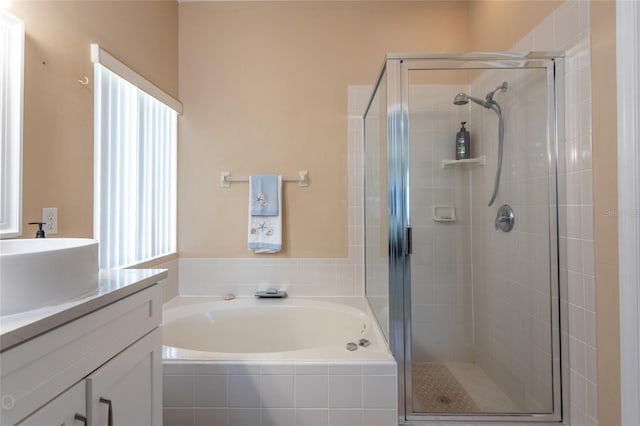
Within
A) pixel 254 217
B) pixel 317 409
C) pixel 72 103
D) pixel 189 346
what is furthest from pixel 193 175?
pixel 317 409

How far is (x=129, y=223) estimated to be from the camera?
69.2 inches

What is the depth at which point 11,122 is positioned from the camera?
1082mm

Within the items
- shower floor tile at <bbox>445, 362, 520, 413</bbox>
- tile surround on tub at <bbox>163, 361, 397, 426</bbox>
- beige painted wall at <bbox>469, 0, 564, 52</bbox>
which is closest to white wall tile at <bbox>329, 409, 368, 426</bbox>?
tile surround on tub at <bbox>163, 361, 397, 426</bbox>

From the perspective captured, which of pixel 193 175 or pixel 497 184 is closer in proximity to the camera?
pixel 497 184

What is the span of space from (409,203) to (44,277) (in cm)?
131

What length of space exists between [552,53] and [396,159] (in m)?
0.81

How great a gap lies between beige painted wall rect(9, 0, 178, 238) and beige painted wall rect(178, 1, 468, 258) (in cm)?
65

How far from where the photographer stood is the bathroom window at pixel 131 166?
60.6 inches

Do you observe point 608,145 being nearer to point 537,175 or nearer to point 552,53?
point 537,175

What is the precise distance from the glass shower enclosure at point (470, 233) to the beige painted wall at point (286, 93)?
546 mm

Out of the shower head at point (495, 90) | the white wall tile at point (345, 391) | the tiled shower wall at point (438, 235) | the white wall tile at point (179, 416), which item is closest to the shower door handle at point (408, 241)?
the tiled shower wall at point (438, 235)

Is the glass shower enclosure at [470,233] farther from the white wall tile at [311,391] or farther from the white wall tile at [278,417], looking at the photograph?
the white wall tile at [278,417]

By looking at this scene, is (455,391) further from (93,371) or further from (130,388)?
(93,371)

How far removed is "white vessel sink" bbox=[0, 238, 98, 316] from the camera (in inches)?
24.0
